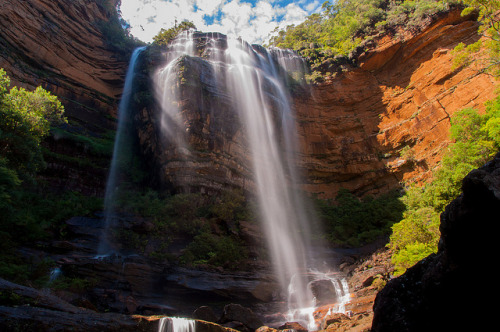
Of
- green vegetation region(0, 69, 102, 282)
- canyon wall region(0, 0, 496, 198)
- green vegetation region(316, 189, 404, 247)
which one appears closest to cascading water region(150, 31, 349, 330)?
canyon wall region(0, 0, 496, 198)

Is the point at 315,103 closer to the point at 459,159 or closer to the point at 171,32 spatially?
the point at 459,159

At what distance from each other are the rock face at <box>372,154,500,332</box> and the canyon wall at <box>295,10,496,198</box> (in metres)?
19.3

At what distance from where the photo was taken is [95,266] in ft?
38.8

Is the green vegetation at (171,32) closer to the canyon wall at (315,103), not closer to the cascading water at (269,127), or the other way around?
the cascading water at (269,127)

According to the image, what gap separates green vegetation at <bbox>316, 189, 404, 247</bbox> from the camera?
1825 centimetres

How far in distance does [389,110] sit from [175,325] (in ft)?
80.6

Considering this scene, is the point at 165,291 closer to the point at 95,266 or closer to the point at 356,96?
the point at 95,266

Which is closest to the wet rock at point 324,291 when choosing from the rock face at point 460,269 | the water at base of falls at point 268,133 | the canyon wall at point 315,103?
the water at base of falls at point 268,133

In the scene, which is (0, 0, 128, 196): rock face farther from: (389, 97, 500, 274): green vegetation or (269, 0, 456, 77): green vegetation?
(269, 0, 456, 77): green vegetation

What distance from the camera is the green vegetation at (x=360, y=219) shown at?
59.9 feet

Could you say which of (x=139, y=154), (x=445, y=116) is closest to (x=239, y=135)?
(x=139, y=154)

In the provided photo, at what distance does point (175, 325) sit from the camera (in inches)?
328

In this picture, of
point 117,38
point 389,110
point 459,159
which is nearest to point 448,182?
point 459,159

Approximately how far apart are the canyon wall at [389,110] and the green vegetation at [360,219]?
2665mm
